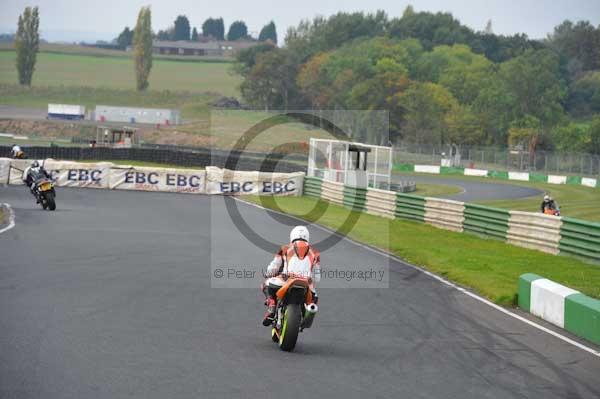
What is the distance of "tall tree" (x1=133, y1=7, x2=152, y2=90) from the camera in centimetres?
12925

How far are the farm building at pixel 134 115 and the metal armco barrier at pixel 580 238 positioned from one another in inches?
3446

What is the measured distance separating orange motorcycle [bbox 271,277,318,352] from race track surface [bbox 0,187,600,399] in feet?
0.62

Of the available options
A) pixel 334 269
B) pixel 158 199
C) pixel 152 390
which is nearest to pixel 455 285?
pixel 334 269

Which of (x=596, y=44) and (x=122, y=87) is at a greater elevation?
(x=596, y=44)

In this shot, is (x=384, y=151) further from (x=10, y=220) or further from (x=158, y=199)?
(x=10, y=220)

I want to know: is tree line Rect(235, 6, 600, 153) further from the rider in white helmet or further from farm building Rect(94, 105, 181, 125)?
the rider in white helmet

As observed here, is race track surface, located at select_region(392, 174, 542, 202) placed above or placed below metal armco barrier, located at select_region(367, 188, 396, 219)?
below

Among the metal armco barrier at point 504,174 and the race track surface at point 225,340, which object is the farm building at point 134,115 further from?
the race track surface at point 225,340

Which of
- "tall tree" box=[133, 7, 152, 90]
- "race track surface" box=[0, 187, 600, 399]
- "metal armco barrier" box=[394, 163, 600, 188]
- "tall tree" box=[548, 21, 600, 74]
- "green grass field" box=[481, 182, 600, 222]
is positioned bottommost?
"green grass field" box=[481, 182, 600, 222]

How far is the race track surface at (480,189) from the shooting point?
163 ft

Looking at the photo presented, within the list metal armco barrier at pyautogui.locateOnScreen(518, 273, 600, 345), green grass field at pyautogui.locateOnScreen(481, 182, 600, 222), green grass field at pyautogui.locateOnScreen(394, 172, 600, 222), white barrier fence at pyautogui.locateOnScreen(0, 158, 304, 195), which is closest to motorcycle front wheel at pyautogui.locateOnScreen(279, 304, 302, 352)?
metal armco barrier at pyautogui.locateOnScreen(518, 273, 600, 345)

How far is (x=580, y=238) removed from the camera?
20.0 metres

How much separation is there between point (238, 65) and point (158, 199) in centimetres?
11149

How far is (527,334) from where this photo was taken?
39.4 ft
